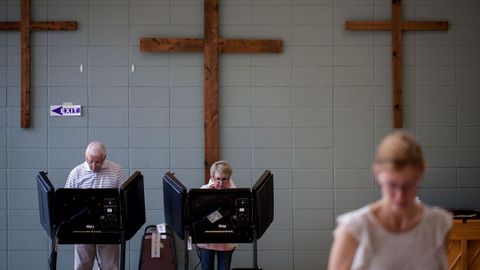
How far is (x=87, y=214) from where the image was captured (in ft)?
15.1

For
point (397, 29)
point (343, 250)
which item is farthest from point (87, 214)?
point (397, 29)

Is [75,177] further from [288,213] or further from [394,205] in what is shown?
[394,205]

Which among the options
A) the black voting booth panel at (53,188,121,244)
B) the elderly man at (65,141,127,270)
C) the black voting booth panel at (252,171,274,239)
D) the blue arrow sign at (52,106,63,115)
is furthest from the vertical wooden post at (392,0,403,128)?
the blue arrow sign at (52,106,63,115)

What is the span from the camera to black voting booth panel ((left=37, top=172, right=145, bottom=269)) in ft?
15.1

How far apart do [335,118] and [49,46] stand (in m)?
2.84

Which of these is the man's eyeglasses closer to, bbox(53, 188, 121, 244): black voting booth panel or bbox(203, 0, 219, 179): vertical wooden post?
bbox(53, 188, 121, 244): black voting booth panel

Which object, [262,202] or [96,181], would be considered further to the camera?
[96,181]

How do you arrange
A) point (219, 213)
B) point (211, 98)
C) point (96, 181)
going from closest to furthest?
point (219, 213) < point (96, 181) < point (211, 98)

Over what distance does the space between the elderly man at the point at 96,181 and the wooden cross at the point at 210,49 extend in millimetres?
1053

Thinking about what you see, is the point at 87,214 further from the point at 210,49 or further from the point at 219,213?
the point at 210,49

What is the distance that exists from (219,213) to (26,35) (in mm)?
2962

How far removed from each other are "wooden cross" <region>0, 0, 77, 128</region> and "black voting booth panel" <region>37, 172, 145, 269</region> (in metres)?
1.80

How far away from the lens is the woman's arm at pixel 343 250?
1.97 meters

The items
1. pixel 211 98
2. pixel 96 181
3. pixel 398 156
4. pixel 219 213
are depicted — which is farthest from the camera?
Answer: pixel 211 98
